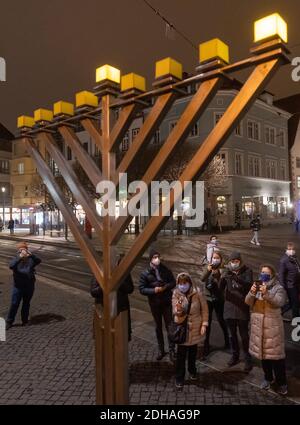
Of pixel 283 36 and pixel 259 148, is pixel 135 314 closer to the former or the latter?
pixel 283 36

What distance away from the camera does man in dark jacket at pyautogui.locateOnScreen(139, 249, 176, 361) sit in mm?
6258

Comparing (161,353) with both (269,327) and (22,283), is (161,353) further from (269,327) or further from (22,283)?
(22,283)

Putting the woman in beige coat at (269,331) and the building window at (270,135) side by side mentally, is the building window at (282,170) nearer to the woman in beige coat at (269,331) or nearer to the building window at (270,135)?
the building window at (270,135)

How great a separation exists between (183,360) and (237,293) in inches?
52.6

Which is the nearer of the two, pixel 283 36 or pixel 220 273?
pixel 283 36

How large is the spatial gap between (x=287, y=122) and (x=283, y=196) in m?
10.1

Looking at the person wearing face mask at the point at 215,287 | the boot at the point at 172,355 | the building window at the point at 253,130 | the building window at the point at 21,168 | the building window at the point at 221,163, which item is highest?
the building window at the point at 253,130

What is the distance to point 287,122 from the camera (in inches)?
1943

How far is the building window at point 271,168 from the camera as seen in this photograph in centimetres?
4441

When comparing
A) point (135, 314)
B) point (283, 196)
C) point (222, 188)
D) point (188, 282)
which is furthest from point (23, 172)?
point (188, 282)

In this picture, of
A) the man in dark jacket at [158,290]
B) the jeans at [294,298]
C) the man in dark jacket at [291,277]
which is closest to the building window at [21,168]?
the man in dark jacket at [291,277]

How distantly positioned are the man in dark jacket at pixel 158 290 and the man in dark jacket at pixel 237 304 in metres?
0.96

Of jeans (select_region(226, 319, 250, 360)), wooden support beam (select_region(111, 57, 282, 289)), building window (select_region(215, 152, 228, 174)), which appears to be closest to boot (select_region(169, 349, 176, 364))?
jeans (select_region(226, 319, 250, 360))

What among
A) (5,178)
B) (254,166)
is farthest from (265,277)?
(5,178)
